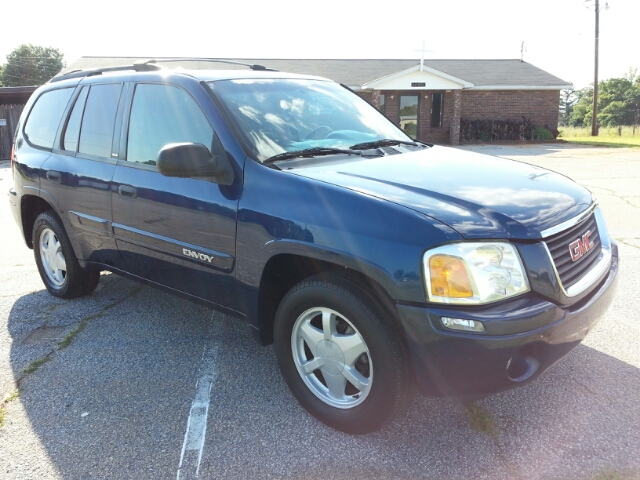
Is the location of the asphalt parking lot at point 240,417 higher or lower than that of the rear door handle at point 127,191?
lower

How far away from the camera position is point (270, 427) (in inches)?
114

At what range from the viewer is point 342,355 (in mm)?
2746

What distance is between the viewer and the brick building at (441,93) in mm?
25688

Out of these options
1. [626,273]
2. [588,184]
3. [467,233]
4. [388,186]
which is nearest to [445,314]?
[467,233]

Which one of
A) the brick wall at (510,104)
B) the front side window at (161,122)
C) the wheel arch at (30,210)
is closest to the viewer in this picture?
the front side window at (161,122)

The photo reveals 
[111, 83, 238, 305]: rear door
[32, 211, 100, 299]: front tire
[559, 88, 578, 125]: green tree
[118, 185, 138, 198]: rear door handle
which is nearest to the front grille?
[111, 83, 238, 305]: rear door

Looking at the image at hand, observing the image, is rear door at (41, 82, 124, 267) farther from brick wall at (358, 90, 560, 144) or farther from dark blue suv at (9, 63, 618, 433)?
brick wall at (358, 90, 560, 144)

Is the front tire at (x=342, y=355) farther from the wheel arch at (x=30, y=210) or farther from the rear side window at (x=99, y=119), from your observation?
the wheel arch at (x=30, y=210)

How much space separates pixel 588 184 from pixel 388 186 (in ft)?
32.6

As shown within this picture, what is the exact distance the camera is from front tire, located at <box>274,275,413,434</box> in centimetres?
251

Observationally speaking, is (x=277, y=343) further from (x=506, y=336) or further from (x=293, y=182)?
(x=506, y=336)

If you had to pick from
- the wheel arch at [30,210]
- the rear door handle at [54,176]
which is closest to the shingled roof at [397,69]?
the wheel arch at [30,210]

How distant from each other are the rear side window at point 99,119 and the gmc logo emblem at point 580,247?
10.0ft

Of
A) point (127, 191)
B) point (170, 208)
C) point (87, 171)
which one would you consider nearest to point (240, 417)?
point (170, 208)
